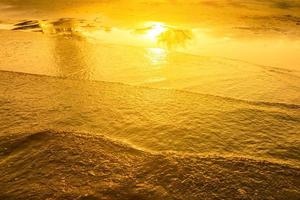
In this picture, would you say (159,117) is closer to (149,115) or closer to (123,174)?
(149,115)

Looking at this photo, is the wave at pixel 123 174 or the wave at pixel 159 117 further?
the wave at pixel 159 117

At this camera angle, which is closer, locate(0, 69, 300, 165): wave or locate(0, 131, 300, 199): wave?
locate(0, 131, 300, 199): wave

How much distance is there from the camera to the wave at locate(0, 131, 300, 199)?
5.64 ft

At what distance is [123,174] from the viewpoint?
184 centimetres

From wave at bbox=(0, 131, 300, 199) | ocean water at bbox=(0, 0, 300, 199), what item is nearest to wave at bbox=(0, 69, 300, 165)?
ocean water at bbox=(0, 0, 300, 199)

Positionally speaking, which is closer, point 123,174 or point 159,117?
point 123,174

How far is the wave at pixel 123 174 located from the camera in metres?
1.72

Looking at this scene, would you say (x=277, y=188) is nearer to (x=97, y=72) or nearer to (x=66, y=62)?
(x=97, y=72)

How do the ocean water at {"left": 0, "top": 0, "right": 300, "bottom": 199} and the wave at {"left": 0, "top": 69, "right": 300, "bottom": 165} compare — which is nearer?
the ocean water at {"left": 0, "top": 0, "right": 300, "bottom": 199}

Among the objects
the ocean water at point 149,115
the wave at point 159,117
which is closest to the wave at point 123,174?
the ocean water at point 149,115

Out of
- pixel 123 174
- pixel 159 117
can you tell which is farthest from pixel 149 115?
pixel 123 174

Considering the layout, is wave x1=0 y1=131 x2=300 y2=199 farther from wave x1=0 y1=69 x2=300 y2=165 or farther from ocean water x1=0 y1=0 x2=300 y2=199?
wave x1=0 y1=69 x2=300 y2=165

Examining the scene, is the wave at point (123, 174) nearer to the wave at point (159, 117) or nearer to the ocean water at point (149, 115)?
the ocean water at point (149, 115)

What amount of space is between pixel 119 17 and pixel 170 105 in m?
4.64
